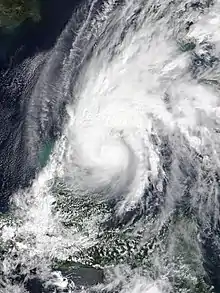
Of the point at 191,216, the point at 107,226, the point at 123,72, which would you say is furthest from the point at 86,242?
the point at 123,72

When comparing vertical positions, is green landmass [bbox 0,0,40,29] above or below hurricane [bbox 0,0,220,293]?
above

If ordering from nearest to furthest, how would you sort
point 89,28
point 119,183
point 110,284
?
point 110,284
point 119,183
point 89,28

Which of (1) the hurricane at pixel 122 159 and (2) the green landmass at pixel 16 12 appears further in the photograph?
(2) the green landmass at pixel 16 12

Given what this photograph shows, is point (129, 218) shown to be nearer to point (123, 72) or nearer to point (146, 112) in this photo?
point (146, 112)

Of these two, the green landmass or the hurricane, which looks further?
the green landmass
